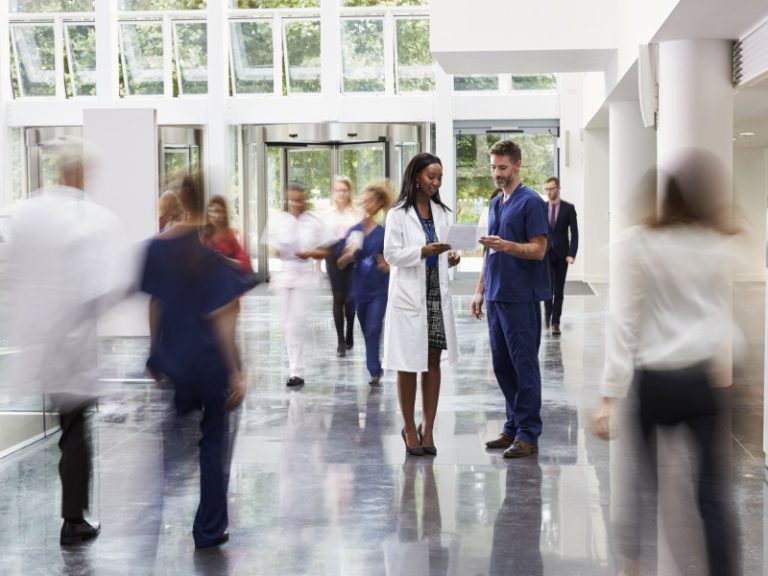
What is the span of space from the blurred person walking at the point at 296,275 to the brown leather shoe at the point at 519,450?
3.27m

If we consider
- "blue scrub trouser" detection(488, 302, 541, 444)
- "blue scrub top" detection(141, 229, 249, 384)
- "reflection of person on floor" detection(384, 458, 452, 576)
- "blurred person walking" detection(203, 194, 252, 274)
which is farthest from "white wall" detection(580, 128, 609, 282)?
"blue scrub top" detection(141, 229, 249, 384)

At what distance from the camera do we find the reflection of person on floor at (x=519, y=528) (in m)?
4.57

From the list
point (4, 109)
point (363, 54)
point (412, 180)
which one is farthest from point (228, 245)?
point (4, 109)

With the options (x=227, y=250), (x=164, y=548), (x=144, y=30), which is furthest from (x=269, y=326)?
(x=144, y=30)

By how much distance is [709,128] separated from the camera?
396 inches

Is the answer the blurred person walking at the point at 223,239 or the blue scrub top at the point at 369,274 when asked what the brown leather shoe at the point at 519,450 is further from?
the blue scrub top at the point at 369,274

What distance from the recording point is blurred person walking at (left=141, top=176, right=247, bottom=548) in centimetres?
458

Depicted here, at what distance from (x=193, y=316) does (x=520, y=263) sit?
8.43 ft

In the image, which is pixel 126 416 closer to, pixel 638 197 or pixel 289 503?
pixel 289 503

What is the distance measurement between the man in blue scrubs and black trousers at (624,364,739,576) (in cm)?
270

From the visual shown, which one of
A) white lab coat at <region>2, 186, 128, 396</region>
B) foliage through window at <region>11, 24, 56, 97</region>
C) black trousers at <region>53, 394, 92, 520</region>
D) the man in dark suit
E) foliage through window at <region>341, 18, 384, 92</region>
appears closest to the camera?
white lab coat at <region>2, 186, 128, 396</region>

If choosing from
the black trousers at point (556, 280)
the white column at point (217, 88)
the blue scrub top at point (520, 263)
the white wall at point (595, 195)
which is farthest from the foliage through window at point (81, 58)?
the blue scrub top at point (520, 263)

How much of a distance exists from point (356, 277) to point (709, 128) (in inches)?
139

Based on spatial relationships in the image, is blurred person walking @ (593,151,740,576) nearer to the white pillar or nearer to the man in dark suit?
the man in dark suit
